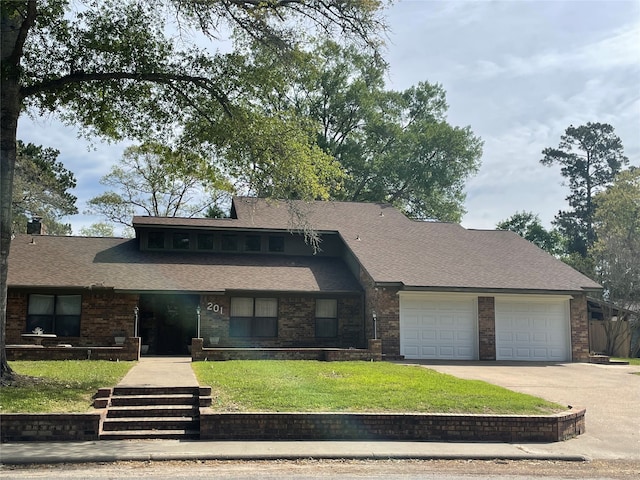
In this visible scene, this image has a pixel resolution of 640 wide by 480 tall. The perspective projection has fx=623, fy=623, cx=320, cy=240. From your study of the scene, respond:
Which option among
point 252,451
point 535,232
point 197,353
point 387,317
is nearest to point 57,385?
point 252,451

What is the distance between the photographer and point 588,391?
1515cm

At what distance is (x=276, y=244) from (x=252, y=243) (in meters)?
1.00

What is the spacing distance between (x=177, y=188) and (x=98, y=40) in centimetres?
2899

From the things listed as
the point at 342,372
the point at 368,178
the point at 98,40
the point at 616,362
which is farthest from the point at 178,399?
the point at 368,178

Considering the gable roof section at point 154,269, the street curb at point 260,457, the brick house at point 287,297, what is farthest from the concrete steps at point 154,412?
the gable roof section at point 154,269

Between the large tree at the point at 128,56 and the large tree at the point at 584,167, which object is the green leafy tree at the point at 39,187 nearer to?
the large tree at the point at 128,56

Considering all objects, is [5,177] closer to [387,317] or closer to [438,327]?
[387,317]

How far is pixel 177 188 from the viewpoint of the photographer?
42688 millimetres

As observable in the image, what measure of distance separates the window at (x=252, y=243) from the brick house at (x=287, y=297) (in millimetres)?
421

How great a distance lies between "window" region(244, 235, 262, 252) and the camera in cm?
2583

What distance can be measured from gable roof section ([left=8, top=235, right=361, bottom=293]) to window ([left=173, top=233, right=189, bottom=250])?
369 millimetres

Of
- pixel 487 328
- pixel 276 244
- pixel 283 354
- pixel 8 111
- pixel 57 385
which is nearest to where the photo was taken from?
pixel 57 385

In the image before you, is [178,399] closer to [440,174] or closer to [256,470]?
[256,470]

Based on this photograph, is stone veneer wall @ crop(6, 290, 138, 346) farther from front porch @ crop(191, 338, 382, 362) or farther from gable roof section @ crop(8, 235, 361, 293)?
front porch @ crop(191, 338, 382, 362)
